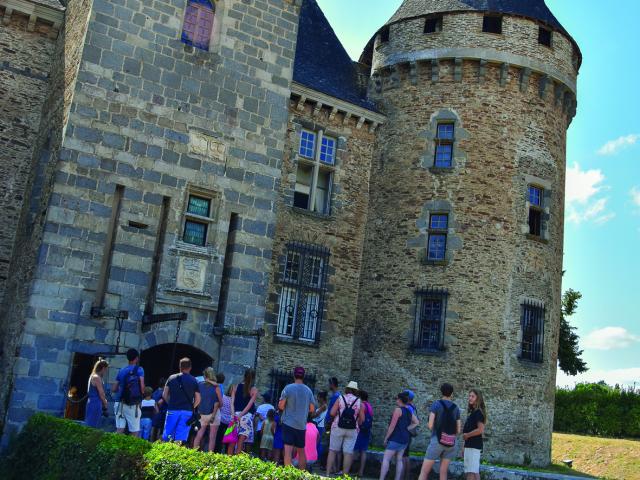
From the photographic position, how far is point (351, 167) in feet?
70.9

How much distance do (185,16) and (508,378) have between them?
12253 mm

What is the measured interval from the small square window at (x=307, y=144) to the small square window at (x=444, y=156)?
3.59 meters

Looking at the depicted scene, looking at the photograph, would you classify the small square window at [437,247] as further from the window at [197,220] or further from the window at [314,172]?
the window at [197,220]

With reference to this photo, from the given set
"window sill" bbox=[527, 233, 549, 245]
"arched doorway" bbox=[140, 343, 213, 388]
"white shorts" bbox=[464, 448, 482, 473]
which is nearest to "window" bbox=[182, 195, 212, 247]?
"arched doorway" bbox=[140, 343, 213, 388]

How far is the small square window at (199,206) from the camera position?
51.9 feet

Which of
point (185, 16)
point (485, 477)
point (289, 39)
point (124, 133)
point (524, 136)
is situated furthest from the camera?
point (524, 136)

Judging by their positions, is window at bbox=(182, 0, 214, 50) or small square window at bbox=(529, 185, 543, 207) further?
small square window at bbox=(529, 185, 543, 207)

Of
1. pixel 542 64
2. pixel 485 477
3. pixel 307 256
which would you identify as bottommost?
pixel 485 477

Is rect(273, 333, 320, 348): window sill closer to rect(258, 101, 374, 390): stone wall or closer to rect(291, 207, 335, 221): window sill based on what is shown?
rect(258, 101, 374, 390): stone wall

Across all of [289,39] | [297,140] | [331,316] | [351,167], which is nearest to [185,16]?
[289,39]

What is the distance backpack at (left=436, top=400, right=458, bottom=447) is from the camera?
428 inches

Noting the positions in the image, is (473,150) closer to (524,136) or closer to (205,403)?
(524,136)

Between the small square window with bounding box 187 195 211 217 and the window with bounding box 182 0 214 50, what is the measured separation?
11.2 ft

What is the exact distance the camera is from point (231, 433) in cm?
1224
